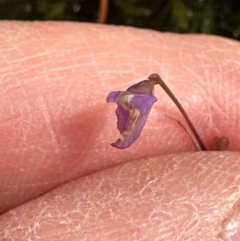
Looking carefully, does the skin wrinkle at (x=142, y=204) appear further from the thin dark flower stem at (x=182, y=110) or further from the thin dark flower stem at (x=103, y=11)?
the thin dark flower stem at (x=103, y=11)

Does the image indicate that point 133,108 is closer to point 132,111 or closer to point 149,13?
point 132,111

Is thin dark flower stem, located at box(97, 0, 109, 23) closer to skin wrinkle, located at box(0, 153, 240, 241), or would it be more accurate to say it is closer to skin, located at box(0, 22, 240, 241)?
skin, located at box(0, 22, 240, 241)

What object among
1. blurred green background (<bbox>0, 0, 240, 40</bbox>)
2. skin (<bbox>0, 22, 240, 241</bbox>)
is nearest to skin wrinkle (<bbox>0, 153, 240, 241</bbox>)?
skin (<bbox>0, 22, 240, 241</bbox>)

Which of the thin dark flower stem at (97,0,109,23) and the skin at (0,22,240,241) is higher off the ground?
the thin dark flower stem at (97,0,109,23)

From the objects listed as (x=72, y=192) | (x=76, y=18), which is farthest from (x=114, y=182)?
(x=76, y=18)

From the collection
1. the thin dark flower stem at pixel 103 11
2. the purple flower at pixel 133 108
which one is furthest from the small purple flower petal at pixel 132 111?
the thin dark flower stem at pixel 103 11

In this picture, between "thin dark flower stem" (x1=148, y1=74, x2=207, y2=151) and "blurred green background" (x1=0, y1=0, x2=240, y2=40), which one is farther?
"blurred green background" (x1=0, y1=0, x2=240, y2=40)
